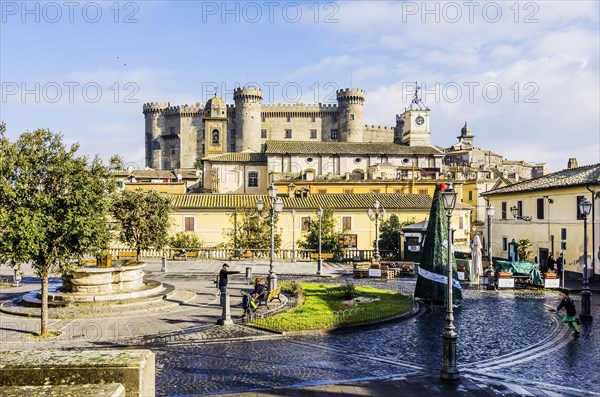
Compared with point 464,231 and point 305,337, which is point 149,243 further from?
point 464,231

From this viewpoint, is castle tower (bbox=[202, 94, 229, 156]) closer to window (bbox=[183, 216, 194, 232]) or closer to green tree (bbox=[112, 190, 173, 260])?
window (bbox=[183, 216, 194, 232])

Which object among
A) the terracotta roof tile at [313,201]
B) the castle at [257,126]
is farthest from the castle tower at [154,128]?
the terracotta roof tile at [313,201]

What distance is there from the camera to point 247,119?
99188 millimetres

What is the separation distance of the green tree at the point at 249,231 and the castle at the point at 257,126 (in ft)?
163

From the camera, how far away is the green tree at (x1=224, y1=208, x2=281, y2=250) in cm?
4069

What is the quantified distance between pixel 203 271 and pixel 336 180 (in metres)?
31.5

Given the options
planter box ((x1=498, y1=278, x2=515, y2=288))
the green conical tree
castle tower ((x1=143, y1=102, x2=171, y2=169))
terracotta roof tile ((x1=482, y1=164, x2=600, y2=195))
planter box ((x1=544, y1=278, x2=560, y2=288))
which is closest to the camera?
the green conical tree

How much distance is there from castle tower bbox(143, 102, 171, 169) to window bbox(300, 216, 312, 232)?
75.0 m

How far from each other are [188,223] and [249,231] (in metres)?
5.05

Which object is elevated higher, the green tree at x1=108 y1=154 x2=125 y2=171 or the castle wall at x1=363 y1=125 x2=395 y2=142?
the castle wall at x1=363 y1=125 x2=395 y2=142

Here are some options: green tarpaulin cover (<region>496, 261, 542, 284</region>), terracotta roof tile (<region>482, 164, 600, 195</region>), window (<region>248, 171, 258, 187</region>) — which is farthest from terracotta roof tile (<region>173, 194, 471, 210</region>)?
window (<region>248, 171, 258, 187</region>)

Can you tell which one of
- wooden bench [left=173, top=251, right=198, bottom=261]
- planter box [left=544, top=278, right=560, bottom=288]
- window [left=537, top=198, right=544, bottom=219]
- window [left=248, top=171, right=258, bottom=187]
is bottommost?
planter box [left=544, top=278, right=560, bottom=288]

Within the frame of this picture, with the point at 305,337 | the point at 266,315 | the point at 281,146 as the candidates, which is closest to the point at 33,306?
the point at 266,315

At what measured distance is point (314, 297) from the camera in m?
20.6
